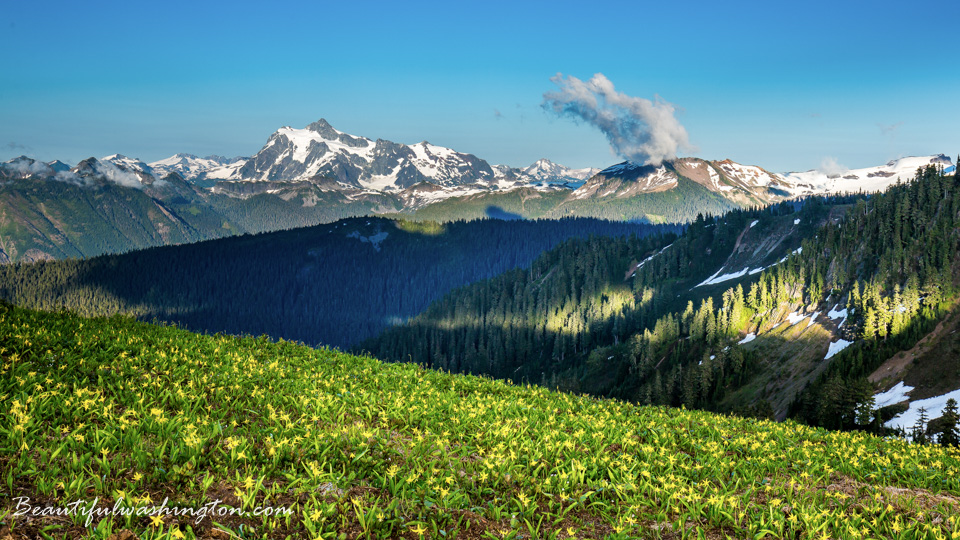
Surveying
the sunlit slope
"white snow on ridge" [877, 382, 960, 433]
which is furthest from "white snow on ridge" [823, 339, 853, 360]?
the sunlit slope

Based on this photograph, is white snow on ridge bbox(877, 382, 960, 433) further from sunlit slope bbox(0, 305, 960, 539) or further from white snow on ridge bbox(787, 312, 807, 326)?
sunlit slope bbox(0, 305, 960, 539)

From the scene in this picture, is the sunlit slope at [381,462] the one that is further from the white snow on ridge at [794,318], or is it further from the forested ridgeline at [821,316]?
the white snow on ridge at [794,318]

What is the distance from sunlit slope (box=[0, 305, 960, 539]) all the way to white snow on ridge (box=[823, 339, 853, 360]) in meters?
100

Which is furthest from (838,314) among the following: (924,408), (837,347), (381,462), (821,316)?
(381,462)

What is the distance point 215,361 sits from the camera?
14398mm

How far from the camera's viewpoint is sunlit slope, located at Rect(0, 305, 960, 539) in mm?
7777

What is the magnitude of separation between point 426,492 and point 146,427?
209 inches

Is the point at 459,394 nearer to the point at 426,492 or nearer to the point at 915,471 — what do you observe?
the point at 426,492

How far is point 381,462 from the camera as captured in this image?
9359 millimetres

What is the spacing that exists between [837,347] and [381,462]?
115447 mm

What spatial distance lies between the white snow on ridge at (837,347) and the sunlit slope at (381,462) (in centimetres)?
10025

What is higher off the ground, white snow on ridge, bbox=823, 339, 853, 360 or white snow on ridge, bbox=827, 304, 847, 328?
white snow on ridge, bbox=827, 304, 847, 328

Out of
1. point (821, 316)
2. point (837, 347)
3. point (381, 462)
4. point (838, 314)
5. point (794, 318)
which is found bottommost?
point (837, 347)

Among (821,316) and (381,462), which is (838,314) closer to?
(821,316)
